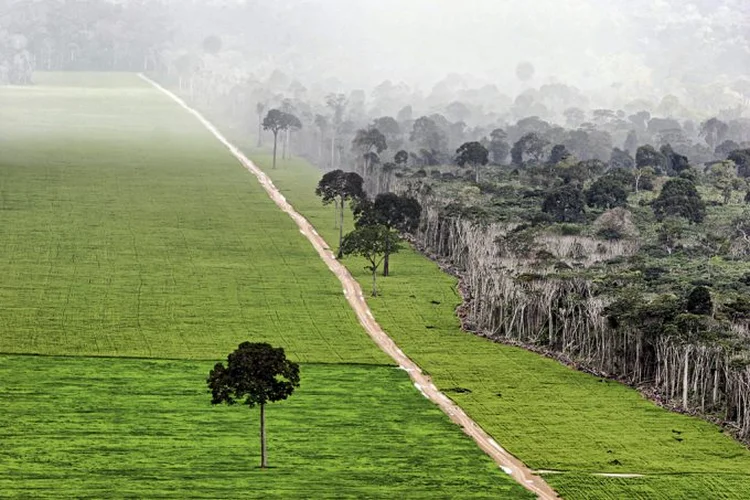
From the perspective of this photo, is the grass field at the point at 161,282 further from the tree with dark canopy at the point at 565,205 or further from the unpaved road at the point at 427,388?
the tree with dark canopy at the point at 565,205

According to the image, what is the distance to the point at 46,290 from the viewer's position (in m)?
143

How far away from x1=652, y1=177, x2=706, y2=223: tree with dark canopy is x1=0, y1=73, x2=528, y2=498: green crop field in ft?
135

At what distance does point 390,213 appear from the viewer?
16525 centimetres

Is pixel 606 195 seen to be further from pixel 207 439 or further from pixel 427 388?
pixel 207 439

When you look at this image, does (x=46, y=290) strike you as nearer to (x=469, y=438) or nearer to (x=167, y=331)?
(x=167, y=331)

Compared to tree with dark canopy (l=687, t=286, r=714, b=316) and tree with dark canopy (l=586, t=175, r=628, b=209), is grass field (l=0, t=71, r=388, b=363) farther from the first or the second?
tree with dark canopy (l=586, t=175, r=628, b=209)

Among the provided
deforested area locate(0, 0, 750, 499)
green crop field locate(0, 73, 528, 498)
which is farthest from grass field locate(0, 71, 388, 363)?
deforested area locate(0, 0, 750, 499)

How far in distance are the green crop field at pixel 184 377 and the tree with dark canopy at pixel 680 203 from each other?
135ft

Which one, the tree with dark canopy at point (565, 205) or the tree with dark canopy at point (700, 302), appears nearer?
the tree with dark canopy at point (700, 302)

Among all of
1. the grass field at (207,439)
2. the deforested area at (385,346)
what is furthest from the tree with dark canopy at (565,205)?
the grass field at (207,439)

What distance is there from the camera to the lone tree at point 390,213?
536 ft

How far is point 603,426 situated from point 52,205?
10324 cm

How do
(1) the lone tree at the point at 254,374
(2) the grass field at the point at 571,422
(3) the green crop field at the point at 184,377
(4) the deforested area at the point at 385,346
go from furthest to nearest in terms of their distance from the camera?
(4) the deforested area at the point at 385,346
(2) the grass field at the point at 571,422
(1) the lone tree at the point at 254,374
(3) the green crop field at the point at 184,377

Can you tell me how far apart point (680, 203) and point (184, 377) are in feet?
292
